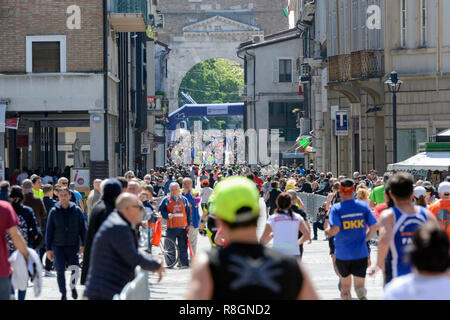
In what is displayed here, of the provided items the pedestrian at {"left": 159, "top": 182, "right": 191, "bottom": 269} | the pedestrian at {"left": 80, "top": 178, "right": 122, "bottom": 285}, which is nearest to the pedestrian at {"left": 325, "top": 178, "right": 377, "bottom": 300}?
the pedestrian at {"left": 80, "top": 178, "right": 122, "bottom": 285}

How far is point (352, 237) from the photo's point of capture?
12.7 metres

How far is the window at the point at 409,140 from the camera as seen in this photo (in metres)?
36.6

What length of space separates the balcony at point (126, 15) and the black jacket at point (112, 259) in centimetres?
2955

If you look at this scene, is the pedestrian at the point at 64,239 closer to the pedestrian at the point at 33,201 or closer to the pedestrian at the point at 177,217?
the pedestrian at the point at 33,201

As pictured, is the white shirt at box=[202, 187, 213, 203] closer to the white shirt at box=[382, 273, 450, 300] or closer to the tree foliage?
the white shirt at box=[382, 273, 450, 300]

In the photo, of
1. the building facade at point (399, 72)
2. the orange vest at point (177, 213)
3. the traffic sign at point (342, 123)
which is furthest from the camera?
the traffic sign at point (342, 123)

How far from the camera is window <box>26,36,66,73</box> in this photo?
1448 inches

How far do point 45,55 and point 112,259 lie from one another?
95.5 feet

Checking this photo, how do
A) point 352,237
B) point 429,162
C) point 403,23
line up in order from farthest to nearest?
1. point 403,23
2. point 429,162
3. point 352,237

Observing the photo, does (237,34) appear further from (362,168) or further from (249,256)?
(249,256)

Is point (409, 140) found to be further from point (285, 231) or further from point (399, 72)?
point (285, 231)

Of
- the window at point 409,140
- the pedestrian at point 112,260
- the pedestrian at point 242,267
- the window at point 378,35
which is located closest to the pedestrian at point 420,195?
the pedestrian at point 112,260

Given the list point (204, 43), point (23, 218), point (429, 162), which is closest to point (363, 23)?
point (429, 162)

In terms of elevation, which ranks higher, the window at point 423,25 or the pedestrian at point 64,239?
the window at point 423,25
